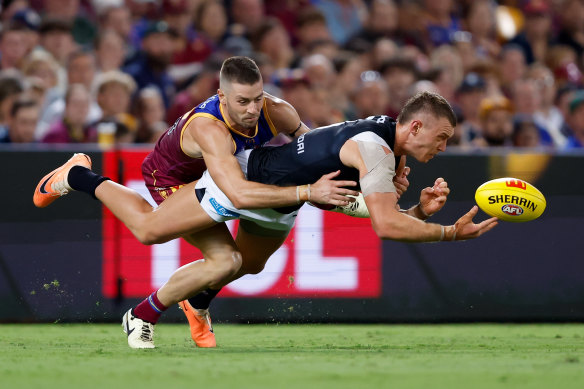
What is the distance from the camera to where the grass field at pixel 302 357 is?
5.15 metres

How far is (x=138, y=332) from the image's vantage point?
23.4ft

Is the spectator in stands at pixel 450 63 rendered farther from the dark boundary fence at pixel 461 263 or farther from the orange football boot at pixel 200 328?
the orange football boot at pixel 200 328

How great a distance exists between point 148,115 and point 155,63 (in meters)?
1.39

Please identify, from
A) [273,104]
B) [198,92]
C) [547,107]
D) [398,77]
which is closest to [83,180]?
[273,104]

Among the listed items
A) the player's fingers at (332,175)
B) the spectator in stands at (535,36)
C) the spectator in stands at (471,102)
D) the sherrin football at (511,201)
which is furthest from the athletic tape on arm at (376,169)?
the spectator in stands at (535,36)

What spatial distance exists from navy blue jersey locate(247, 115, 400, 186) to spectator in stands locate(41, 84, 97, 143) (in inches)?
151

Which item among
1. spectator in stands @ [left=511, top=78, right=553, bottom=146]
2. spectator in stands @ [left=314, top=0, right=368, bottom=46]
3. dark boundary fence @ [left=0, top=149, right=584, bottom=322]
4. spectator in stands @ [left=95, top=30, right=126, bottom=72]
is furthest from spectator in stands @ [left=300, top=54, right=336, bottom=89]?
dark boundary fence @ [left=0, top=149, right=584, bottom=322]

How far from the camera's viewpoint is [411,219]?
20.7ft

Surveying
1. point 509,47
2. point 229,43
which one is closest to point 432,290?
point 229,43

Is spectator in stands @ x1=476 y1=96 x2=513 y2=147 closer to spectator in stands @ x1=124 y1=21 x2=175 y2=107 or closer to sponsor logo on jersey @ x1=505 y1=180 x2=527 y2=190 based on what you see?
spectator in stands @ x1=124 y1=21 x2=175 y2=107

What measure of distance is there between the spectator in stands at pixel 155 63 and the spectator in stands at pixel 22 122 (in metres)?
2.13

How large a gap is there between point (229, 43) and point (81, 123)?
2872 millimetres

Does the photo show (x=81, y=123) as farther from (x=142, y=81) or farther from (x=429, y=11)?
(x=429, y=11)

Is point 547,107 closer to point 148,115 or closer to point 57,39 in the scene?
point 148,115
